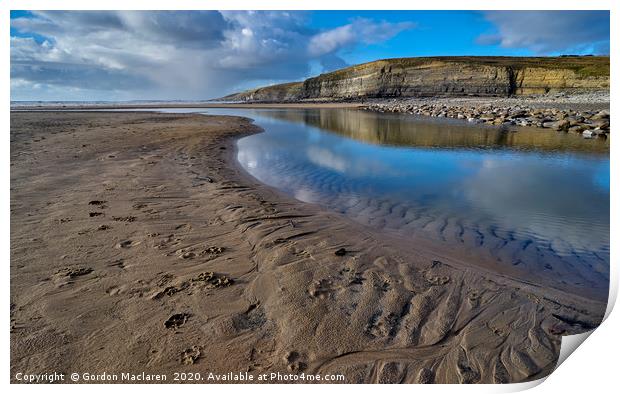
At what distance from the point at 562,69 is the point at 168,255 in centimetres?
7903

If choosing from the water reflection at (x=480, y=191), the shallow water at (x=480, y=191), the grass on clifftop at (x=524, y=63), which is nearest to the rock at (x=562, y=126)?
the shallow water at (x=480, y=191)

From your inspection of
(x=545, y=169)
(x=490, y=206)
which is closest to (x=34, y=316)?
Answer: (x=490, y=206)

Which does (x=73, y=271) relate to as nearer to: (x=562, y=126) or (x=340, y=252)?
(x=340, y=252)

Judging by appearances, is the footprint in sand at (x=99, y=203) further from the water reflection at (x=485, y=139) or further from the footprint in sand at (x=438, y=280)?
the water reflection at (x=485, y=139)

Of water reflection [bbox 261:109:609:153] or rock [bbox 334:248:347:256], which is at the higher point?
water reflection [bbox 261:109:609:153]

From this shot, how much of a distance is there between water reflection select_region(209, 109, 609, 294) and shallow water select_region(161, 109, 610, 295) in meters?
0.02

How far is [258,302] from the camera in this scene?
3.81m

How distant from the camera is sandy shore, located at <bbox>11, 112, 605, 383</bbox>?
2.97 meters

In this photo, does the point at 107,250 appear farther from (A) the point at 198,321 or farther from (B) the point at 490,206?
(B) the point at 490,206

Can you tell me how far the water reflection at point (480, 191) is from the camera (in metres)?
5.26

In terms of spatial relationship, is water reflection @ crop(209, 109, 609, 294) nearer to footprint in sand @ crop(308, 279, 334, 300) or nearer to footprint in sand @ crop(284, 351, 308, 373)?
footprint in sand @ crop(308, 279, 334, 300)

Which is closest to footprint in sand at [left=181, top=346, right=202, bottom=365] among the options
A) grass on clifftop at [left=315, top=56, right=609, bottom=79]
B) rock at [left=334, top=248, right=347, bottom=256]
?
rock at [left=334, top=248, right=347, bottom=256]

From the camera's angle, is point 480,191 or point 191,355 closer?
point 191,355

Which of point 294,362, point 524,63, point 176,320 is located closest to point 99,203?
Result: point 176,320
